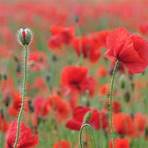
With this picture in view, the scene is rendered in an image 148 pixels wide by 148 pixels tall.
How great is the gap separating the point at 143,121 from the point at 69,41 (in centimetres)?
66

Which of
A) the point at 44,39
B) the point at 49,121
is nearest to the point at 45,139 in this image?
the point at 49,121

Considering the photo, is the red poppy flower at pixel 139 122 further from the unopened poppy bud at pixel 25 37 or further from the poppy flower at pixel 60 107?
the unopened poppy bud at pixel 25 37

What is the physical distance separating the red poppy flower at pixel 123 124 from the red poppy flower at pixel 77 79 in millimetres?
180

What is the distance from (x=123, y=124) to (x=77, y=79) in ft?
0.91

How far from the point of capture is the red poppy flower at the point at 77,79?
2857 millimetres

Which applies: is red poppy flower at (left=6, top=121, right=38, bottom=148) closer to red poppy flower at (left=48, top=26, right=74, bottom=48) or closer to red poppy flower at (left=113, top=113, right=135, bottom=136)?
red poppy flower at (left=113, top=113, right=135, bottom=136)

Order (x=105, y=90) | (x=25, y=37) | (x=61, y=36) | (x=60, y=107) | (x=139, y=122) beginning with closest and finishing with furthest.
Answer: (x=25, y=37) < (x=105, y=90) < (x=139, y=122) < (x=60, y=107) < (x=61, y=36)

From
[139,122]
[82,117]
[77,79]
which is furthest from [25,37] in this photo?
[139,122]

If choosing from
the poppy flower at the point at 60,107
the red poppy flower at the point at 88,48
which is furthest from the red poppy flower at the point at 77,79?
the red poppy flower at the point at 88,48

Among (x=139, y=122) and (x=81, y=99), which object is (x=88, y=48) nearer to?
(x=81, y=99)

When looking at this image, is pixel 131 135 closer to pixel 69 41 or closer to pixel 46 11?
pixel 69 41

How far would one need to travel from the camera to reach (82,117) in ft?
7.64

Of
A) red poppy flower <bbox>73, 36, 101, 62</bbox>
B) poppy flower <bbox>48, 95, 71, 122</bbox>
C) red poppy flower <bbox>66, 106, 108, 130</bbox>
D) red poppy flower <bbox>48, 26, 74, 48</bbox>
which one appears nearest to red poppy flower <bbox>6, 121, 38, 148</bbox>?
red poppy flower <bbox>66, 106, 108, 130</bbox>

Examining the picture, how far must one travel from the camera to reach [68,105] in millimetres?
3160
